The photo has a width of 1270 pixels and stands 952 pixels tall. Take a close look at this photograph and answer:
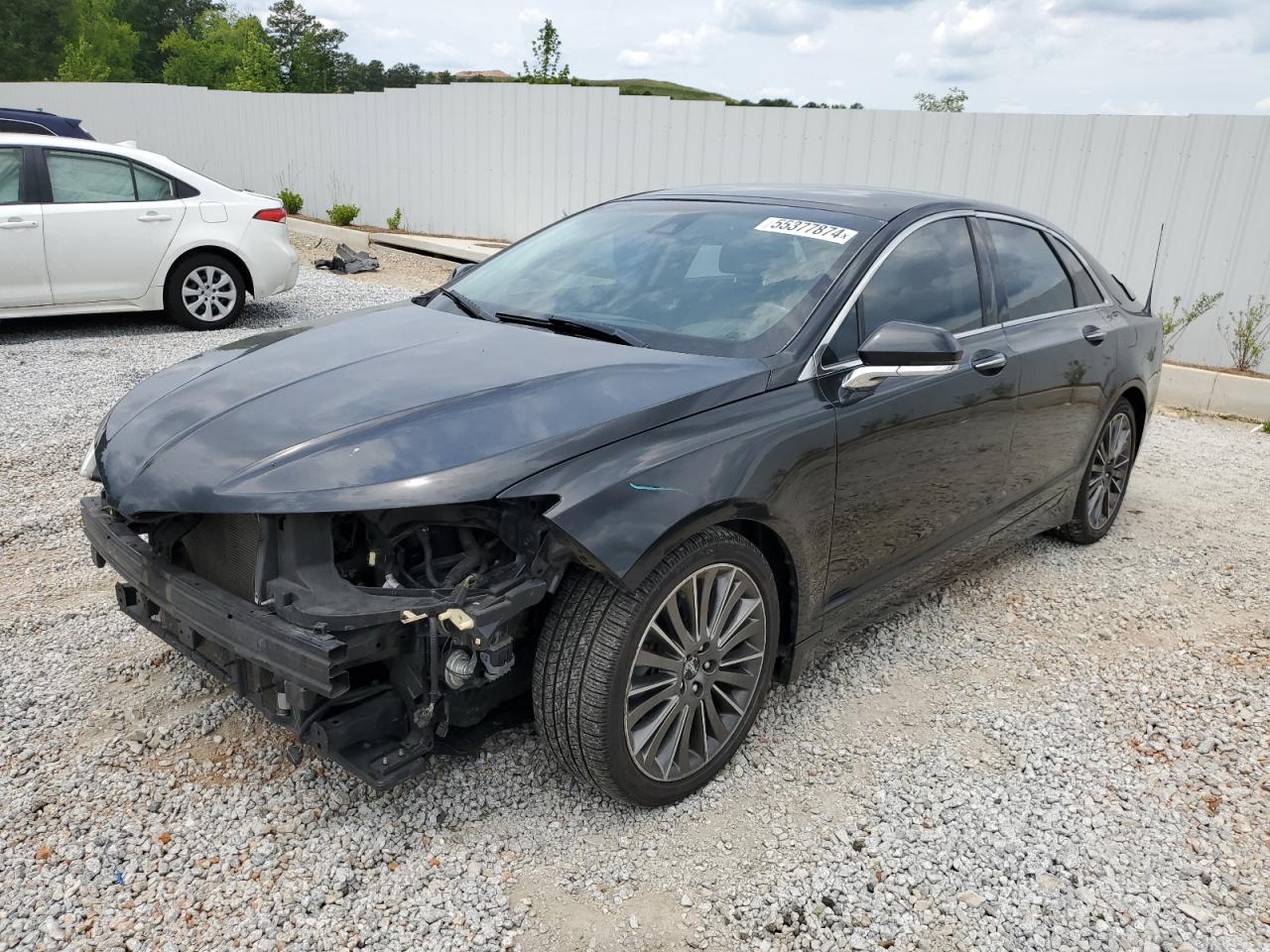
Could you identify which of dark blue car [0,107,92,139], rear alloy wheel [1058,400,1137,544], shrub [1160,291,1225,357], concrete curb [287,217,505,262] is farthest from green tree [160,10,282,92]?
rear alloy wheel [1058,400,1137,544]

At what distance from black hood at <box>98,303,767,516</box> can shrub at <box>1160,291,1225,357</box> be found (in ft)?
25.8

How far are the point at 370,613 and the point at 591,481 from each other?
0.61 meters

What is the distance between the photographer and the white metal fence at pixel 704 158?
8922mm

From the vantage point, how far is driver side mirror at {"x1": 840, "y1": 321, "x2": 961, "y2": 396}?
9.48ft

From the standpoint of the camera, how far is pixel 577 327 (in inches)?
125

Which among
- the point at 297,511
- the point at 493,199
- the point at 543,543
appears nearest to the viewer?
the point at 297,511

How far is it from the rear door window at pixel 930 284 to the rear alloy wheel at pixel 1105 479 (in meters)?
1.44

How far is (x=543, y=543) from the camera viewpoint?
2.39m

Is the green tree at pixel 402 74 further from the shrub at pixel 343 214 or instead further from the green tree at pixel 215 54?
the shrub at pixel 343 214

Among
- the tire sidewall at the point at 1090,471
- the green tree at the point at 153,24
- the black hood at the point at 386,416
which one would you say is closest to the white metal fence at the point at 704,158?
the tire sidewall at the point at 1090,471

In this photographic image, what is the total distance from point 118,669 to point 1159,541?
4.97 metres

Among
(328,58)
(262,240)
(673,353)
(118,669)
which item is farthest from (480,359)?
(328,58)

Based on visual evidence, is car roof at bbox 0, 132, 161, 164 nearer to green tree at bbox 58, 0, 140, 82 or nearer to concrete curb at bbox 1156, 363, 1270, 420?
concrete curb at bbox 1156, 363, 1270, 420

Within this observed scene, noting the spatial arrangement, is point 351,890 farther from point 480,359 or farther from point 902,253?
point 902,253
